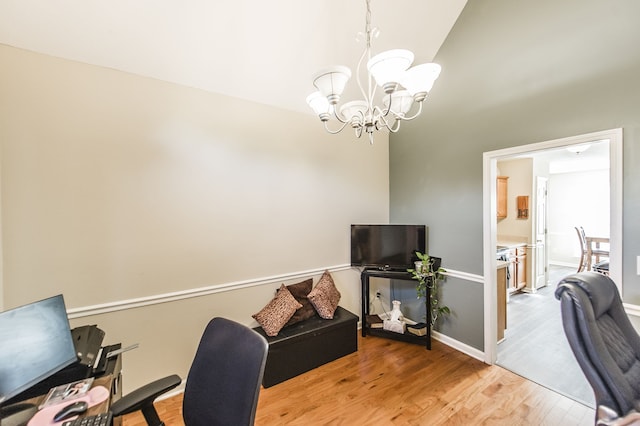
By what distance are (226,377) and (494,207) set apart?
2.72m

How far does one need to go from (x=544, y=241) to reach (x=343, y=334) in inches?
176

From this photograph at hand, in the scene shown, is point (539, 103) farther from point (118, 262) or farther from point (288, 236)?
point (118, 262)

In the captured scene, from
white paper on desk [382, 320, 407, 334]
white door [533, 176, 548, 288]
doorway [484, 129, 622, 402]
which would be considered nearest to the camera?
doorway [484, 129, 622, 402]

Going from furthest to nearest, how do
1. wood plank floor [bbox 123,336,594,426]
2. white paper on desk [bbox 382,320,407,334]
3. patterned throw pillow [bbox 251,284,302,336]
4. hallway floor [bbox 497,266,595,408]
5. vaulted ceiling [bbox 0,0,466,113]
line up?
white paper on desk [bbox 382,320,407,334]
patterned throw pillow [bbox 251,284,302,336]
hallway floor [bbox 497,266,595,408]
wood plank floor [bbox 123,336,594,426]
vaulted ceiling [bbox 0,0,466,113]

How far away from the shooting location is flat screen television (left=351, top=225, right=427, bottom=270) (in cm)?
307

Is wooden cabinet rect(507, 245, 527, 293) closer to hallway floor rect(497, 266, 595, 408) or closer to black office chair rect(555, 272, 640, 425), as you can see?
hallway floor rect(497, 266, 595, 408)

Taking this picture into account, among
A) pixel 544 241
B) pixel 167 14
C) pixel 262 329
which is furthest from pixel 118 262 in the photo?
pixel 544 241

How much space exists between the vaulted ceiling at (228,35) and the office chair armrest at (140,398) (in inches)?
86.0

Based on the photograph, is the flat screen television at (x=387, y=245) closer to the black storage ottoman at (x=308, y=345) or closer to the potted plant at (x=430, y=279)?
the potted plant at (x=430, y=279)

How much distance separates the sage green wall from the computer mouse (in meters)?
3.06

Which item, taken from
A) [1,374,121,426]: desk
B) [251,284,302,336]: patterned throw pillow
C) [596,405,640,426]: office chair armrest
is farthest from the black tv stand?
[1,374,121,426]: desk

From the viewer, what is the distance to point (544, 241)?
474 cm

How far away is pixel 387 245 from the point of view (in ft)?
10.3

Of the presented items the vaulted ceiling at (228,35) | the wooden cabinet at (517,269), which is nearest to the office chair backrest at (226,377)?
the vaulted ceiling at (228,35)
